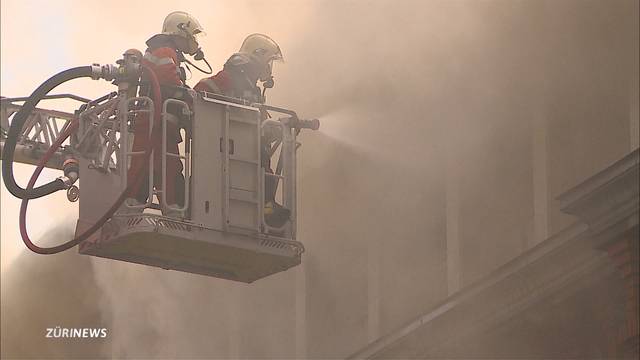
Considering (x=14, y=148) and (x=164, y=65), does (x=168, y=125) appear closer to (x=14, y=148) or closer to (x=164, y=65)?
→ (x=164, y=65)

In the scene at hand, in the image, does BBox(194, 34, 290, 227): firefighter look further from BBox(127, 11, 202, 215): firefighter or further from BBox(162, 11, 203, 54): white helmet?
BBox(127, 11, 202, 215): firefighter

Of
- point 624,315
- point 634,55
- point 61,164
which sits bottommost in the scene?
point 624,315

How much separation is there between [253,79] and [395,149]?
5.75m

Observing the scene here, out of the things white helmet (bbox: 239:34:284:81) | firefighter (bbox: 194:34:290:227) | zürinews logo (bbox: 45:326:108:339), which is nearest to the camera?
firefighter (bbox: 194:34:290:227)

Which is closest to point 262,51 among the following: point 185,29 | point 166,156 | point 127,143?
point 185,29

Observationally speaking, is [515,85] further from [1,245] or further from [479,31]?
[1,245]

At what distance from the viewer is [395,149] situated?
71.7 feet

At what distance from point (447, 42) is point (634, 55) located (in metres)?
3.29

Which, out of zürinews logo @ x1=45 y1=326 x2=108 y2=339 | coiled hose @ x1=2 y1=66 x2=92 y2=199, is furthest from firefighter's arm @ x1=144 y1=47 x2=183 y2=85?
zürinews logo @ x1=45 y1=326 x2=108 y2=339

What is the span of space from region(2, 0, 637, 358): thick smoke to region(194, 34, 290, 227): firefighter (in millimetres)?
4166

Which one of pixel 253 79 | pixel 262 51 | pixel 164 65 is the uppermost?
pixel 262 51

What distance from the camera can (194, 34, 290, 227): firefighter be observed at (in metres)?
16.0

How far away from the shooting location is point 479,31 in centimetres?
2077

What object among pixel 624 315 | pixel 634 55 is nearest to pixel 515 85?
pixel 634 55
